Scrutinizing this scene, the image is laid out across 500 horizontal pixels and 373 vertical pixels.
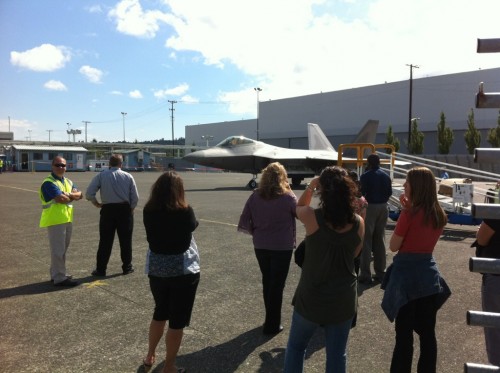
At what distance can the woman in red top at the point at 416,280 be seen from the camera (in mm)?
3271

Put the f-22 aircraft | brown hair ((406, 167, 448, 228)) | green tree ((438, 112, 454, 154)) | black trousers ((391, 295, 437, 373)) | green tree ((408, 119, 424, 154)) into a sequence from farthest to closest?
green tree ((408, 119, 424, 154)), green tree ((438, 112, 454, 154)), the f-22 aircraft, brown hair ((406, 167, 448, 228)), black trousers ((391, 295, 437, 373))

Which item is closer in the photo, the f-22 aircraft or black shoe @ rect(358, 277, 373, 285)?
black shoe @ rect(358, 277, 373, 285)

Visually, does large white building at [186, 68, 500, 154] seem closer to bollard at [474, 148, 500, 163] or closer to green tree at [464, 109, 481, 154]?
green tree at [464, 109, 481, 154]

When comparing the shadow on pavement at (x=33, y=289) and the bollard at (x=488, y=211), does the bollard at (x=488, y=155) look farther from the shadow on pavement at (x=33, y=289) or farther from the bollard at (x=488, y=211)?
the shadow on pavement at (x=33, y=289)

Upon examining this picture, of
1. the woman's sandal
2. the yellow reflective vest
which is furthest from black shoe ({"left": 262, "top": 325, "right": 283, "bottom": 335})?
the yellow reflective vest

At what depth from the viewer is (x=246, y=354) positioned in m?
3.97

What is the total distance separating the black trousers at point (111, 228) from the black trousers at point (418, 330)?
4681 mm

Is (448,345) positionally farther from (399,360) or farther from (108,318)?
(108,318)

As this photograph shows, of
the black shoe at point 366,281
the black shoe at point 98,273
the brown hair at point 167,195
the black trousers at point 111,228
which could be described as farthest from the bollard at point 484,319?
the black shoe at point 98,273

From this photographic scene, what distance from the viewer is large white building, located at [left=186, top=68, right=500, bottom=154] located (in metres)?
53.7

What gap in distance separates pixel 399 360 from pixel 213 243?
6.19 meters

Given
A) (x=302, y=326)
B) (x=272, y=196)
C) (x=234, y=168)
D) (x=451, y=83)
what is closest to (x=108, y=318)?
(x=272, y=196)

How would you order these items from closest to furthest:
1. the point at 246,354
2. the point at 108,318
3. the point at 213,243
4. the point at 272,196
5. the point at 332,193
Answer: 1. the point at 332,193
2. the point at 246,354
3. the point at 272,196
4. the point at 108,318
5. the point at 213,243

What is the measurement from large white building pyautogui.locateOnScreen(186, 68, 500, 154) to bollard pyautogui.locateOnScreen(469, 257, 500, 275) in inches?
→ 2182
